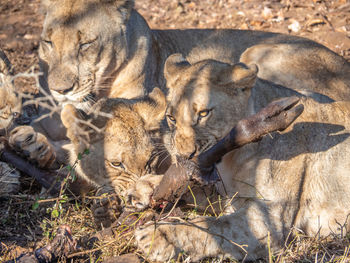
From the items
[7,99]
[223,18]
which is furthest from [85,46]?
[223,18]

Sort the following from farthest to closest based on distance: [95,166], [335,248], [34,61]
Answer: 1. [34,61]
2. [95,166]
3. [335,248]

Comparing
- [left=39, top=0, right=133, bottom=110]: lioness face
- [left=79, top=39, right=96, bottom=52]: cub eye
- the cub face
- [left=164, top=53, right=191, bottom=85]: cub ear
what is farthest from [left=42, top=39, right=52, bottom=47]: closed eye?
[left=164, top=53, right=191, bottom=85]: cub ear

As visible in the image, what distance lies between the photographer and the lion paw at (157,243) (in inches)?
125

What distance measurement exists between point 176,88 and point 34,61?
3804 mm

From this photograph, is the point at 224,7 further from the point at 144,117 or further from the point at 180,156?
the point at 180,156

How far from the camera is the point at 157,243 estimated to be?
3.18 m

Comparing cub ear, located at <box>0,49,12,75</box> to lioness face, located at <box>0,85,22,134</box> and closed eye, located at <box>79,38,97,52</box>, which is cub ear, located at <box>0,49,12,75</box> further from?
closed eye, located at <box>79,38,97,52</box>

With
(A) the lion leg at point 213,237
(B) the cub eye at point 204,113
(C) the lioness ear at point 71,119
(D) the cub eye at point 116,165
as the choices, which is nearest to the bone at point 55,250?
(A) the lion leg at point 213,237

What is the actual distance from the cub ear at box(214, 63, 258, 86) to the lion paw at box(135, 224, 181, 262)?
1026 millimetres

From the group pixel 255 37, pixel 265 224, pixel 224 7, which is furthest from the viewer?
pixel 224 7

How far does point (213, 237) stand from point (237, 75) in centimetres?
106

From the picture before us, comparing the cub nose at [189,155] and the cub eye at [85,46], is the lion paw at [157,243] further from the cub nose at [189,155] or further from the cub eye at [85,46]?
the cub eye at [85,46]

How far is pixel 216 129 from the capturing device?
3416 mm

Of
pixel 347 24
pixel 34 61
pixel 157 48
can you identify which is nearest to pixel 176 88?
pixel 157 48
